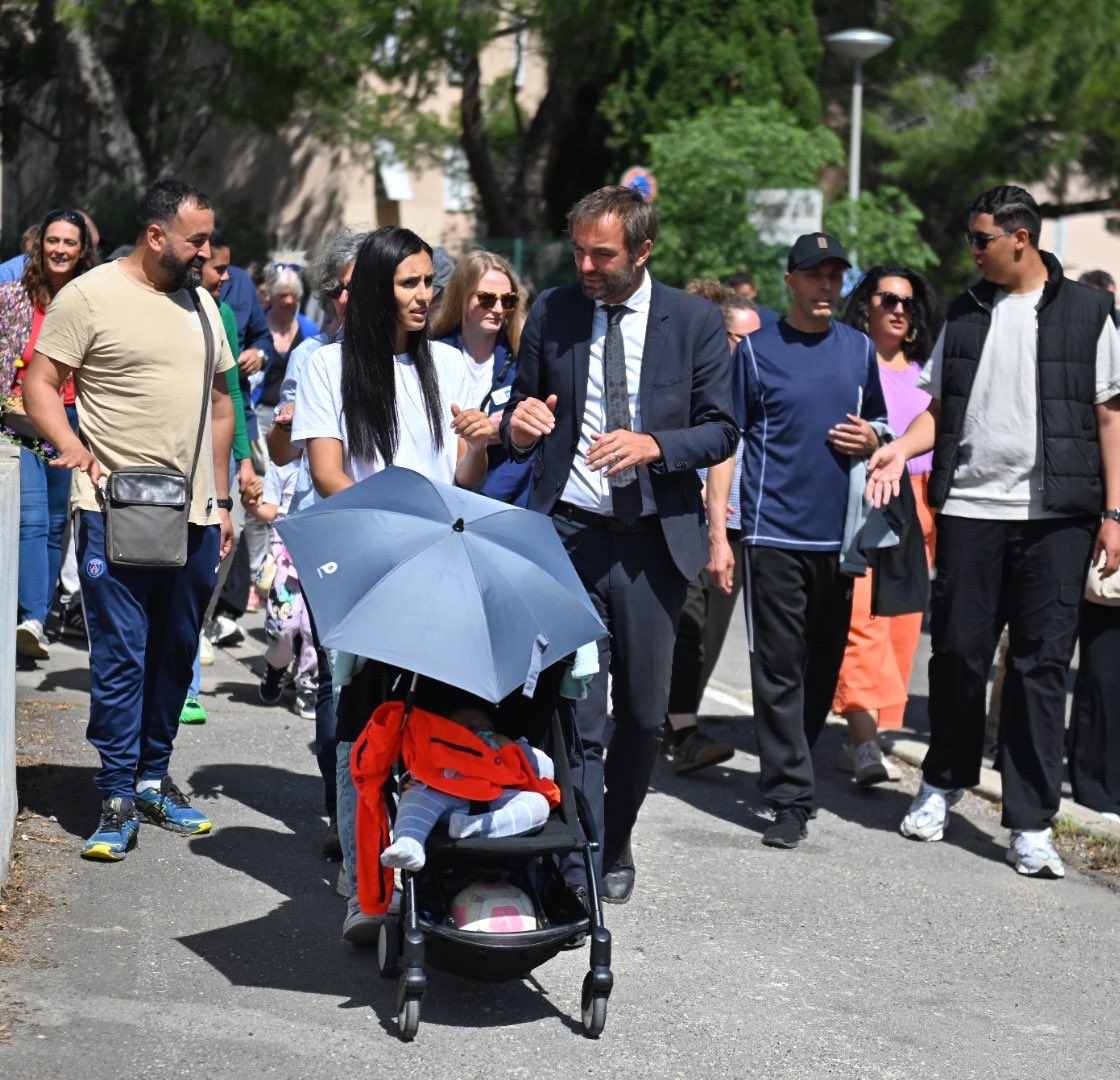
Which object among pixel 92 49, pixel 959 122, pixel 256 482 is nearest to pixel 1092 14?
pixel 959 122

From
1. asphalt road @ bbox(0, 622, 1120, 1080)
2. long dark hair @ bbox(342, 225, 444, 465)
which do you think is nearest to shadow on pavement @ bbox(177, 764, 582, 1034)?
asphalt road @ bbox(0, 622, 1120, 1080)

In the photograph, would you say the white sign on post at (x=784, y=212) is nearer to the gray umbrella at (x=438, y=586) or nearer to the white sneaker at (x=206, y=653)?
the white sneaker at (x=206, y=653)

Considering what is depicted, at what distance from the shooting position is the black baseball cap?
21.6 ft

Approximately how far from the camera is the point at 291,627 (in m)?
7.76

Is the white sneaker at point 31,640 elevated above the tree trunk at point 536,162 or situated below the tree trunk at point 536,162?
below

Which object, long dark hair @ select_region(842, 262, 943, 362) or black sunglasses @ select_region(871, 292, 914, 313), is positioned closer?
black sunglasses @ select_region(871, 292, 914, 313)

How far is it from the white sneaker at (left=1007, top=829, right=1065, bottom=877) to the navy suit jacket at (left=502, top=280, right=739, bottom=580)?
1762mm

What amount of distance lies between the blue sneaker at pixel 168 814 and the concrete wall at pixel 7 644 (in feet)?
1.54

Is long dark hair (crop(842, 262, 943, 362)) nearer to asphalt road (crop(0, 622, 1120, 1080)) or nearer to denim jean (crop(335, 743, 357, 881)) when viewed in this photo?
asphalt road (crop(0, 622, 1120, 1080))

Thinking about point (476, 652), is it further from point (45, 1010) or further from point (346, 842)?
point (45, 1010)

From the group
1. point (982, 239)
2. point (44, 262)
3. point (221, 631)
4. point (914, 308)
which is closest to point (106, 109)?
point (221, 631)

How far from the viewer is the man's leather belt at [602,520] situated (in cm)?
548

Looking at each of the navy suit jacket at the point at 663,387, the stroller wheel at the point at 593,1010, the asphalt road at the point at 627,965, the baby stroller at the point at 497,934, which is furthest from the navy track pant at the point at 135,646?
the stroller wheel at the point at 593,1010

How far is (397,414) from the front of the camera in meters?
5.37
